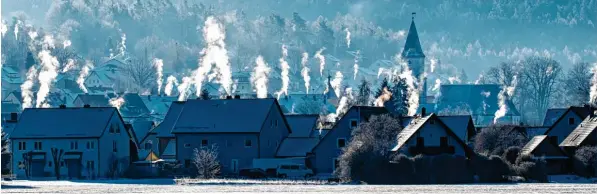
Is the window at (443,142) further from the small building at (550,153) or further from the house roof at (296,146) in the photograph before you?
the house roof at (296,146)

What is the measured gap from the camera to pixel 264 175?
9238 cm

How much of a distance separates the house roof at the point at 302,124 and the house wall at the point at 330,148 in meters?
9.84

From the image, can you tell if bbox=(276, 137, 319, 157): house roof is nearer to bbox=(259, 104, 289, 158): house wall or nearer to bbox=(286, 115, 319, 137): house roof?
bbox=(259, 104, 289, 158): house wall

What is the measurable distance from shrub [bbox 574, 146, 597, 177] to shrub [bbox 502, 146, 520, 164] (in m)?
3.00

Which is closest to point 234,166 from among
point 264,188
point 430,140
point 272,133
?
point 272,133

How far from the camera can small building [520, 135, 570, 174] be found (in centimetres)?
9125

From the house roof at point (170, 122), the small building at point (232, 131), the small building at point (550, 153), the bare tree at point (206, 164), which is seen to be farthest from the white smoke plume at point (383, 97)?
the small building at point (550, 153)

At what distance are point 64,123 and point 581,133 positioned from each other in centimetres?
2817

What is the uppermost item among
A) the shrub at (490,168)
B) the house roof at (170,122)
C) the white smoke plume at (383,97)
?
the white smoke plume at (383,97)

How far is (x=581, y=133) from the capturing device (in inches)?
3765

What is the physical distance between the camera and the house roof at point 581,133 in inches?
3720

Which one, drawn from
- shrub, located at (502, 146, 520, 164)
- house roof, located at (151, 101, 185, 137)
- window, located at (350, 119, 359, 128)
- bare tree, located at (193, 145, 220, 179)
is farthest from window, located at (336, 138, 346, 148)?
house roof, located at (151, 101, 185, 137)

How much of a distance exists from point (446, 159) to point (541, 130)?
2642 centimetres

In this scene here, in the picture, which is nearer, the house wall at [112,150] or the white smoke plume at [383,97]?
the house wall at [112,150]
